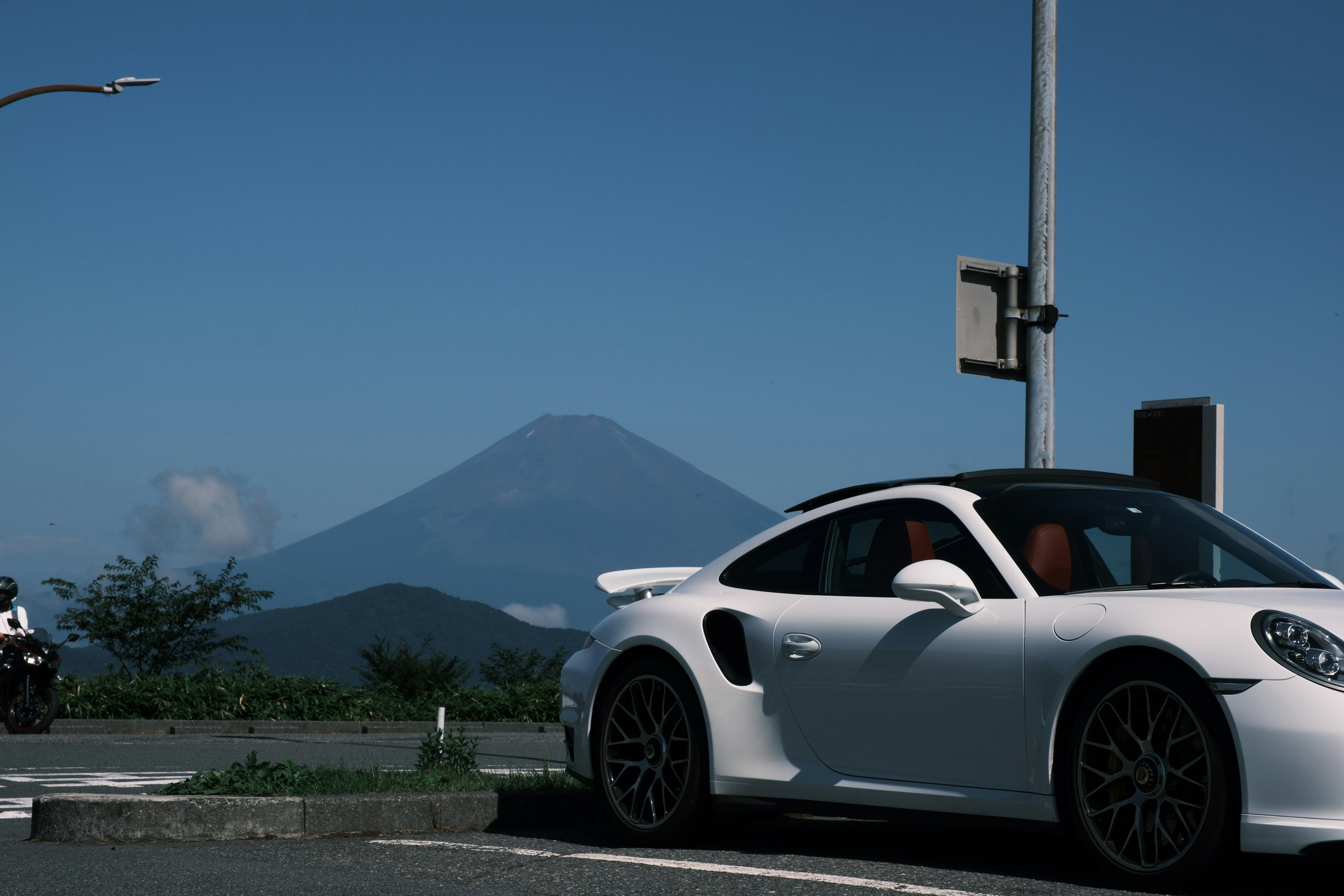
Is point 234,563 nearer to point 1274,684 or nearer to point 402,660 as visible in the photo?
point 402,660

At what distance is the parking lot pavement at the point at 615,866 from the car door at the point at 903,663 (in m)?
0.40

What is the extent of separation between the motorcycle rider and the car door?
13.0 meters

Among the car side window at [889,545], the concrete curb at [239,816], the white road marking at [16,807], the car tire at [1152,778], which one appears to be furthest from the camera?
the white road marking at [16,807]

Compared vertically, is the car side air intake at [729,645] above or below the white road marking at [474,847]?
above

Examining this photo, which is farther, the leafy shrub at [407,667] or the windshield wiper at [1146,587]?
the leafy shrub at [407,667]

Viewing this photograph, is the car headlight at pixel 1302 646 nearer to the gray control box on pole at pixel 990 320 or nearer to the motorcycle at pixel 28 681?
the gray control box on pole at pixel 990 320

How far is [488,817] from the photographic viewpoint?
7074 mm

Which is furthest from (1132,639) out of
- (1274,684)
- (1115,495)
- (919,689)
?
(1115,495)

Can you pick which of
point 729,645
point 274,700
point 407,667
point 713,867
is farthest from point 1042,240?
point 407,667

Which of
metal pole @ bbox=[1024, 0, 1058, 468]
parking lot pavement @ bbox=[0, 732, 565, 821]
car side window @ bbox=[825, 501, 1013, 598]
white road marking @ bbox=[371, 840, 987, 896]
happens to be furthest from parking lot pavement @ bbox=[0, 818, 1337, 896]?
metal pole @ bbox=[1024, 0, 1058, 468]

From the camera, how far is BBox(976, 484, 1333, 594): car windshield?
5.41 meters

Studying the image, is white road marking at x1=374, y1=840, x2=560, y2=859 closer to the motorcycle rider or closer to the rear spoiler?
the rear spoiler

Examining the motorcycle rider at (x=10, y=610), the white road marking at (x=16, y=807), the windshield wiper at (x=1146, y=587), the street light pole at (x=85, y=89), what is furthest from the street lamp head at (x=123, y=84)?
the windshield wiper at (x=1146, y=587)

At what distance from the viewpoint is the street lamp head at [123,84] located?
16969 mm
